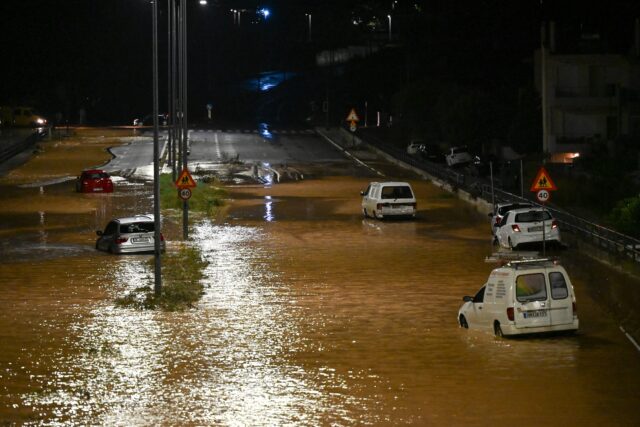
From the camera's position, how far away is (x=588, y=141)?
6962 cm

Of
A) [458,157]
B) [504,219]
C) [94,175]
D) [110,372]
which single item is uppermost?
[458,157]

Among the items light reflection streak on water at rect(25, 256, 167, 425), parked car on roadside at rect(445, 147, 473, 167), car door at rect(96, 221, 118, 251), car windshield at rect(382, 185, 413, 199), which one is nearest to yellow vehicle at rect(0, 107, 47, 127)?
parked car on roadside at rect(445, 147, 473, 167)

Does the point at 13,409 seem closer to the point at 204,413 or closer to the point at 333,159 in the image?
the point at 204,413

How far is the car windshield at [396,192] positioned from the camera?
4322 centimetres

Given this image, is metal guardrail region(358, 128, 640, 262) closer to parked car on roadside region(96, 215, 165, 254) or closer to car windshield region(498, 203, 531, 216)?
car windshield region(498, 203, 531, 216)

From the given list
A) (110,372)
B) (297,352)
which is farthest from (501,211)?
(110,372)

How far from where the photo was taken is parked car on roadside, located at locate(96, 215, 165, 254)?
3403cm

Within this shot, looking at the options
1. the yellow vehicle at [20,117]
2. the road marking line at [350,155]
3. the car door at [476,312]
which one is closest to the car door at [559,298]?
the car door at [476,312]

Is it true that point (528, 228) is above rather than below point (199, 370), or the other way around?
above

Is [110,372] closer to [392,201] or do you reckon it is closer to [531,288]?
[531,288]

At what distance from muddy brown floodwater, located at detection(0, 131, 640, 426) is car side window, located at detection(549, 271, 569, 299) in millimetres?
782

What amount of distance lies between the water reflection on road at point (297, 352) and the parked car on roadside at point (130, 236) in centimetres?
75

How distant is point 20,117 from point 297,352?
279 ft

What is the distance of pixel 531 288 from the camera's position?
19781 mm
